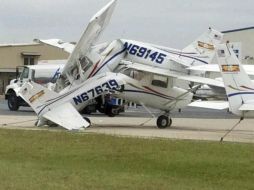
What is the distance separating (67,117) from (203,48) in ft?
21.5

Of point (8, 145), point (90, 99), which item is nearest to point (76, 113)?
point (90, 99)

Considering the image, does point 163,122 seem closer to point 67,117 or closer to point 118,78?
point 118,78

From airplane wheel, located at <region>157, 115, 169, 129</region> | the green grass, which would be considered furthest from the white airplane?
the green grass

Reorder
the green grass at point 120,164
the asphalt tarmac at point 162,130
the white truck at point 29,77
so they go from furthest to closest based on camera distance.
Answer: the white truck at point 29,77
the asphalt tarmac at point 162,130
the green grass at point 120,164

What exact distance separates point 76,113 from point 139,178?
1142cm

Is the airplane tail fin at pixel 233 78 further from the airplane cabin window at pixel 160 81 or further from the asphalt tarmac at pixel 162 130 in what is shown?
the airplane cabin window at pixel 160 81

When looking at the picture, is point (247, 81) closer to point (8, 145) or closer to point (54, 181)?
point (8, 145)

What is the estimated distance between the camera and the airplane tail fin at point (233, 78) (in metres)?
19.3

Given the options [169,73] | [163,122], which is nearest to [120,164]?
[169,73]

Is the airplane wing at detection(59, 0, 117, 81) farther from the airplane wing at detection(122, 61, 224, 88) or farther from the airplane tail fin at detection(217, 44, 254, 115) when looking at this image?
the airplane tail fin at detection(217, 44, 254, 115)

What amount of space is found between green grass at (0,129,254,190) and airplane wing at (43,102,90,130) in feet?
13.1

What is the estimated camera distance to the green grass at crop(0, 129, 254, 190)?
9680 millimetres

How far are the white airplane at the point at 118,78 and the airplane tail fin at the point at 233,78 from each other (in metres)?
3.02

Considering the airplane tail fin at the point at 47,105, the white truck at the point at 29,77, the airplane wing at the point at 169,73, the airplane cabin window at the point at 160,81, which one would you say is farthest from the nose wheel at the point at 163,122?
the white truck at the point at 29,77
